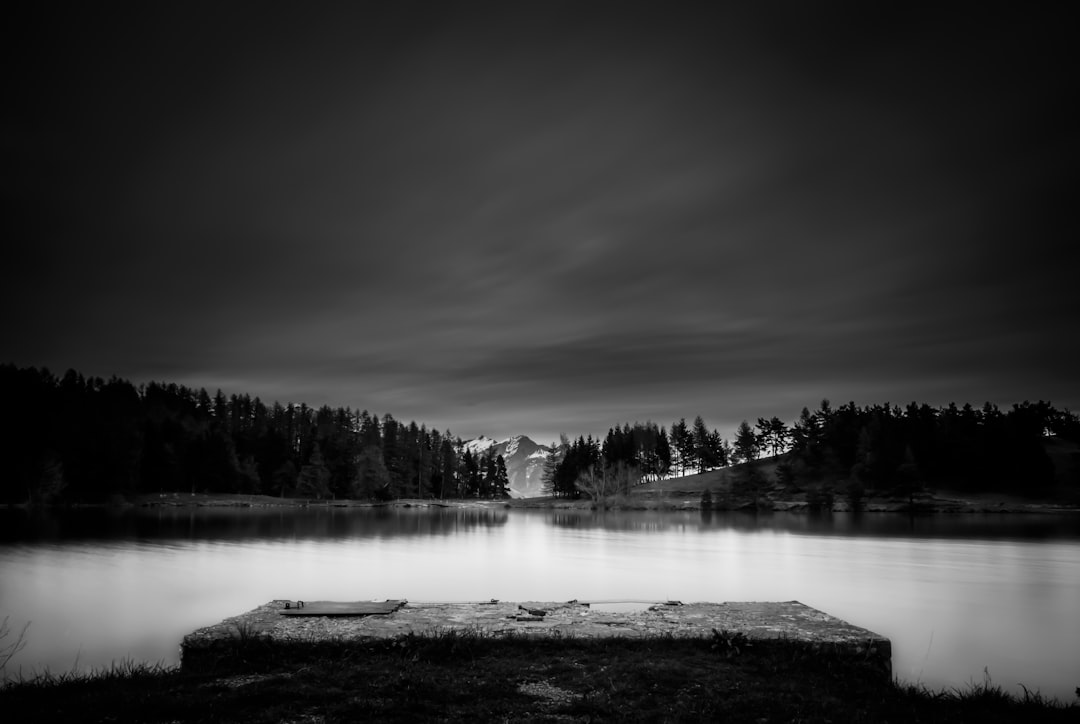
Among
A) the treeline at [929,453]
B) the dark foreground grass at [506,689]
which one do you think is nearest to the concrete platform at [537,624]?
the dark foreground grass at [506,689]

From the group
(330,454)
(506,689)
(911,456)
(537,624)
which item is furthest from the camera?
(330,454)

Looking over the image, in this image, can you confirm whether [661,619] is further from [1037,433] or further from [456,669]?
[1037,433]

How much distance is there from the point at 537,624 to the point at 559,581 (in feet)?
56.2

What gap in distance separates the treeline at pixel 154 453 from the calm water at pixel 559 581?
2315 inches

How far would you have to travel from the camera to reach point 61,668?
1638 cm

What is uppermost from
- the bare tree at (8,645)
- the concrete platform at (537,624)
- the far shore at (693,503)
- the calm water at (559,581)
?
the concrete platform at (537,624)

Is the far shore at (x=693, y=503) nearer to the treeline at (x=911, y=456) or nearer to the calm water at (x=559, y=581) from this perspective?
the treeline at (x=911, y=456)

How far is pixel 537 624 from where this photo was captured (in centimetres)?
1702

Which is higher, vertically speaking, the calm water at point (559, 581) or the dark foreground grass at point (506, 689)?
the dark foreground grass at point (506, 689)

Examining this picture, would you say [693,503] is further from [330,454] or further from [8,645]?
[8,645]

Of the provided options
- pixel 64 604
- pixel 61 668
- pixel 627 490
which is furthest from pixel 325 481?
pixel 61 668

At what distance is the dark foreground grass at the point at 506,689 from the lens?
33.7 feet

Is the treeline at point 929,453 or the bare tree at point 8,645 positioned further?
the treeline at point 929,453

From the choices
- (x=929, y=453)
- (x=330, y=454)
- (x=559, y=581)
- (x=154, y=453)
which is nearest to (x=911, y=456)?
(x=929, y=453)
